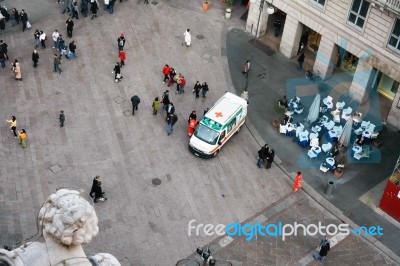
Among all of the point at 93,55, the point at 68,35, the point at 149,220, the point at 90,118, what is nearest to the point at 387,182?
the point at 149,220

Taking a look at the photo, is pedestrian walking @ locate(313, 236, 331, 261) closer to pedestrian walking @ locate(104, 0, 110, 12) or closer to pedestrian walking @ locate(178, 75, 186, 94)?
pedestrian walking @ locate(178, 75, 186, 94)

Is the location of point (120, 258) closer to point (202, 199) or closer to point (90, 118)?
point (202, 199)

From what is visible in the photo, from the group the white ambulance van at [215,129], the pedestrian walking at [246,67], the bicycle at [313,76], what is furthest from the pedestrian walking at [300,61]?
the white ambulance van at [215,129]

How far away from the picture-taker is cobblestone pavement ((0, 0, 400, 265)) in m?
30.2

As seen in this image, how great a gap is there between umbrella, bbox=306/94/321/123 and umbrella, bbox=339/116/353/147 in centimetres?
211

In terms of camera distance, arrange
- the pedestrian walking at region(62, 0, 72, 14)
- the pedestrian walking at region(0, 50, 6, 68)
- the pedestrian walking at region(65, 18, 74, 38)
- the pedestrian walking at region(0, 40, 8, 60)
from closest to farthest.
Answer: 1. the pedestrian walking at region(0, 50, 6, 68)
2. the pedestrian walking at region(0, 40, 8, 60)
3. the pedestrian walking at region(65, 18, 74, 38)
4. the pedestrian walking at region(62, 0, 72, 14)

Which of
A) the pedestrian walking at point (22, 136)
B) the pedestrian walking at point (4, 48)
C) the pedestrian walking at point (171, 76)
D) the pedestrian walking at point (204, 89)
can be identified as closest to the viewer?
the pedestrian walking at point (22, 136)

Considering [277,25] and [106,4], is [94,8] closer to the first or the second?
[106,4]

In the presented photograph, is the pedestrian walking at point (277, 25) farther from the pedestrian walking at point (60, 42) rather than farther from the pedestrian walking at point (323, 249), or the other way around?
the pedestrian walking at point (323, 249)

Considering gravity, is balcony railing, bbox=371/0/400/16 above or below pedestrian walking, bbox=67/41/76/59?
above

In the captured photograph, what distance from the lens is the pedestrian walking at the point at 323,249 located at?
95.0 feet

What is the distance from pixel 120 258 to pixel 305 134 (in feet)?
44.0

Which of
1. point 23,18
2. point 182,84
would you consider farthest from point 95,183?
point 23,18

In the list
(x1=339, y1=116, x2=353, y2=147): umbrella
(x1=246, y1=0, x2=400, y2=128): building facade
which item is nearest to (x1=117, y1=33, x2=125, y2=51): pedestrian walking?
(x1=246, y1=0, x2=400, y2=128): building facade
